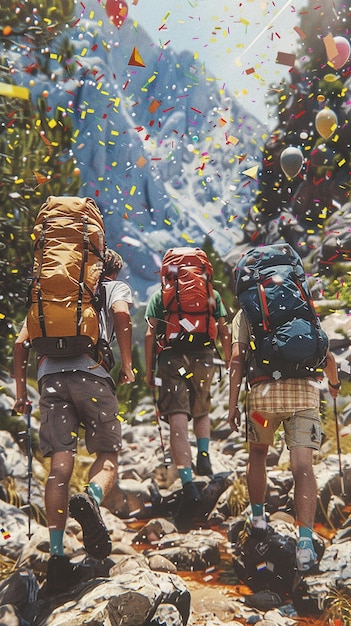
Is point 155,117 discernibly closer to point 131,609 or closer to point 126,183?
point 126,183

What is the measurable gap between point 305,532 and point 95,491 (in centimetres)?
129

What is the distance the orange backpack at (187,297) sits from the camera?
4.97 m

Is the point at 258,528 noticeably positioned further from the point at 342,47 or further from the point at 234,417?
the point at 342,47

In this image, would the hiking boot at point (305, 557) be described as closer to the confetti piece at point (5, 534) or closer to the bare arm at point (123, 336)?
the bare arm at point (123, 336)

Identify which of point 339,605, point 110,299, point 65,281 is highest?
point 65,281

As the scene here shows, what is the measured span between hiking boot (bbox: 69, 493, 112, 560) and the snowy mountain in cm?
1101

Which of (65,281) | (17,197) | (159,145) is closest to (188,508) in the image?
(65,281)

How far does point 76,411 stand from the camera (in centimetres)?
390

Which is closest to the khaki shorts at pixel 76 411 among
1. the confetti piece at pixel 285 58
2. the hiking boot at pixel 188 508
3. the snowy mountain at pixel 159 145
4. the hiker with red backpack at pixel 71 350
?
the hiker with red backpack at pixel 71 350

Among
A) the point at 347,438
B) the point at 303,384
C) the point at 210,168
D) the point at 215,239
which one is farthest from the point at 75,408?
the point at 210,168

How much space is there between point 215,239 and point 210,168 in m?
4.10

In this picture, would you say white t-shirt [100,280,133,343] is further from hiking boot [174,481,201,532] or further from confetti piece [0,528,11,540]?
confetti piece [0,528,11,540]

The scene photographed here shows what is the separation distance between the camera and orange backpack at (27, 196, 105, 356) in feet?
12.2

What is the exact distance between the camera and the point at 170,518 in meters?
5.11
